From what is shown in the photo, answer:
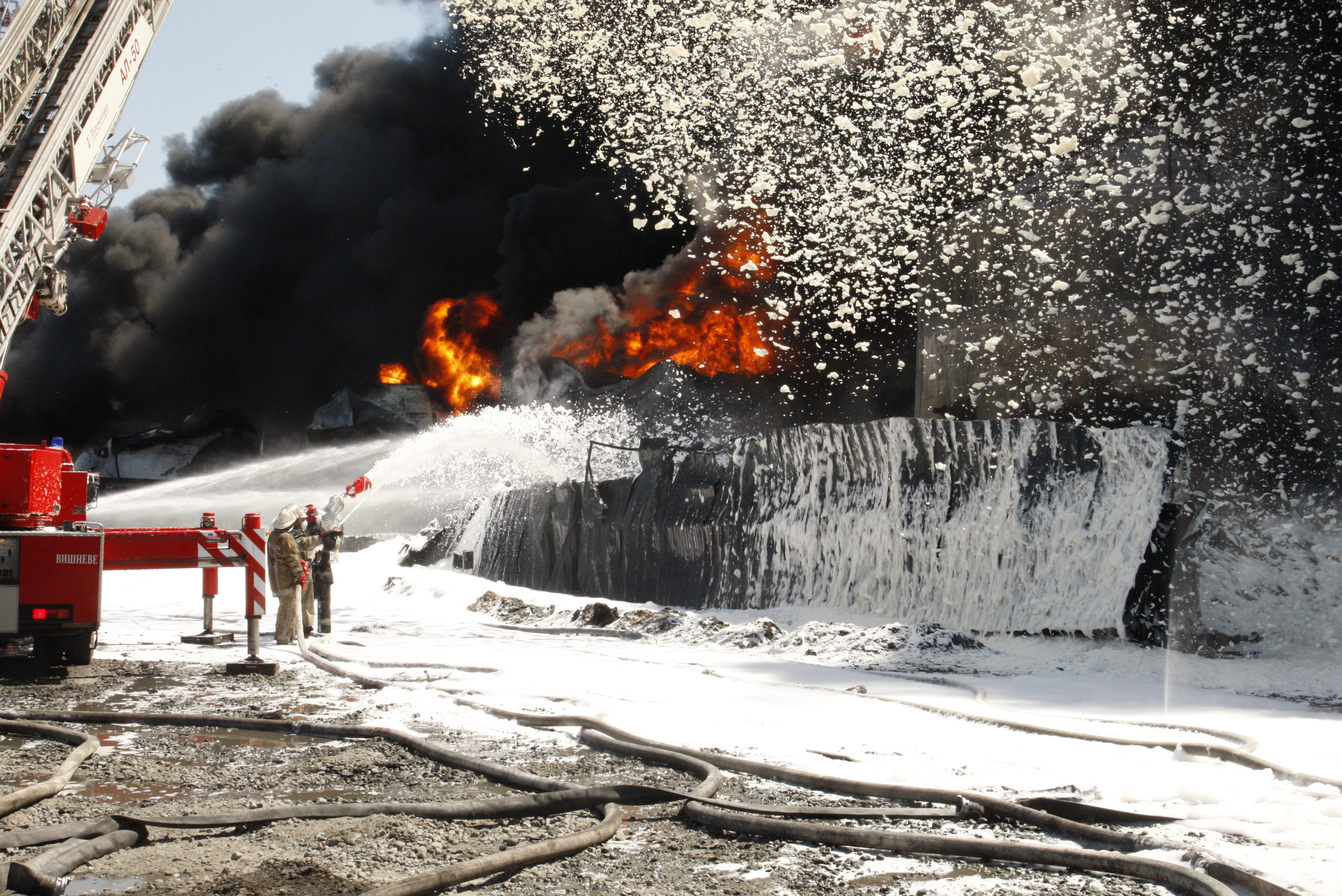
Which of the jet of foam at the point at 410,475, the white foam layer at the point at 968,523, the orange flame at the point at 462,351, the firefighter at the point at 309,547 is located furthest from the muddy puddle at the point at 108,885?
the orange flame at the point at 462,351

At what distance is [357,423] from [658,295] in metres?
12.2

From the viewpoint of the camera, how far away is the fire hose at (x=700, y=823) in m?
2.73

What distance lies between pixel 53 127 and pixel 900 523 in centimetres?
1189

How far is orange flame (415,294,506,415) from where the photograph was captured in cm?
4009

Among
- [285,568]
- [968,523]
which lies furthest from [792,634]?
[285,568]

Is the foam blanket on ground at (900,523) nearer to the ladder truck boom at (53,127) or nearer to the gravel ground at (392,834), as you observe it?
the gravel ground at (392,834)

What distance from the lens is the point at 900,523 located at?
9359 millimetres

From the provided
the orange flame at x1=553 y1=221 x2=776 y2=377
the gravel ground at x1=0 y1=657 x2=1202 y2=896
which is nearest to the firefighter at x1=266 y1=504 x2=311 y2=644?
the gravel ground at x1=0 y1=657 x2=1202 y2=896

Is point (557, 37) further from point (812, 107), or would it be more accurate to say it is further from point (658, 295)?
point (658, 295)

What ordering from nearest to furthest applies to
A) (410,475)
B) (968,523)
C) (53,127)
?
(968,523), (53,127), (410,475)

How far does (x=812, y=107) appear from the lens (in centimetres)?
2539

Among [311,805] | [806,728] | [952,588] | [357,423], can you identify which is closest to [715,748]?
[806,728]

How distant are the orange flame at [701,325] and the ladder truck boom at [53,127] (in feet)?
66.0

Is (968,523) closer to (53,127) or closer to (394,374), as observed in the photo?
(53,127)
